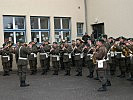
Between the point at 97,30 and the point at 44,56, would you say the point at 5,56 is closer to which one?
the point at 44,56

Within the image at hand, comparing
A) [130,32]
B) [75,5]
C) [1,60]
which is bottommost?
[1,60]

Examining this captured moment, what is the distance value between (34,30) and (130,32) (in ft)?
21.3

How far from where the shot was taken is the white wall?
18766 mm

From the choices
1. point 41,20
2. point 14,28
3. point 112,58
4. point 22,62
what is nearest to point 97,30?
point 41,20

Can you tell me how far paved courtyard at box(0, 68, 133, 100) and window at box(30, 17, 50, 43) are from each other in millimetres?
6068

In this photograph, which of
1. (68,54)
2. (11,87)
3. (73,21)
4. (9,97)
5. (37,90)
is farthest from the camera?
(73,21)

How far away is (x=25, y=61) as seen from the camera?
1246 cm

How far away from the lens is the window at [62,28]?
20.7m

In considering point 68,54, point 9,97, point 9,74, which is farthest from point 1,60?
point 9,97

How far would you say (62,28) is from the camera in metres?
21.0

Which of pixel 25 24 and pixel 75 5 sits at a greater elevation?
pixel 75 5

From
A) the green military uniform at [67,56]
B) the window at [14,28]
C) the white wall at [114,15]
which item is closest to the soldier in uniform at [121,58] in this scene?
the green military uniform at [67,56]

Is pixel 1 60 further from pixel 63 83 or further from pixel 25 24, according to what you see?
pixel 63 83

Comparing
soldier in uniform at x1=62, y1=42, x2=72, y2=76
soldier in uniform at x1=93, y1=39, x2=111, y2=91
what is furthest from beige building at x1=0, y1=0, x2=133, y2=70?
soldier in uniform at x1=93, y1=39, x2=111, y2=91
